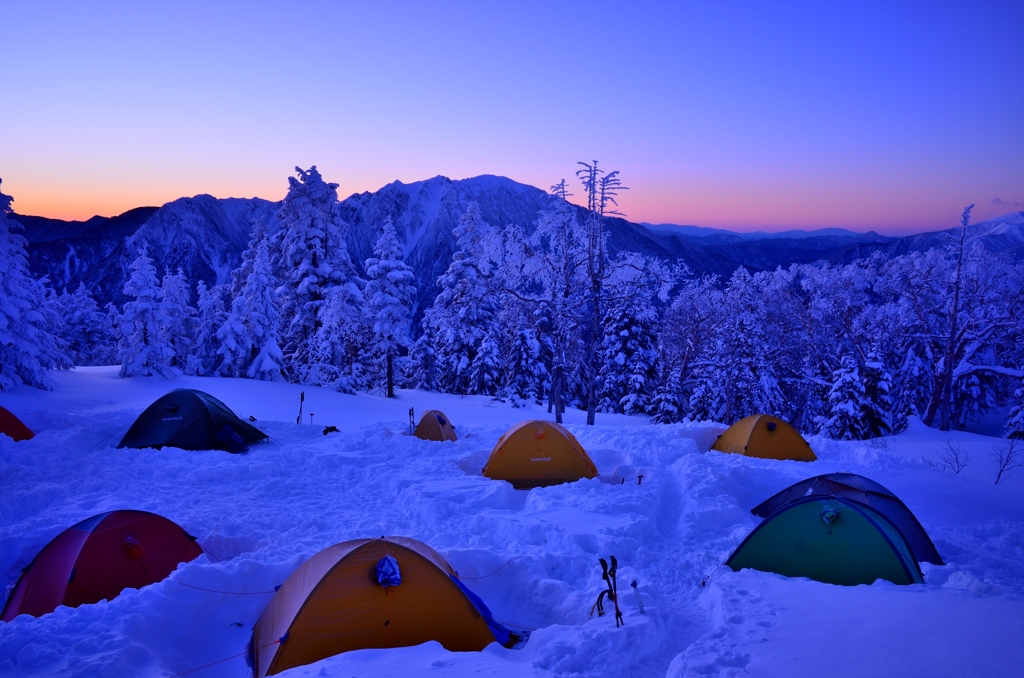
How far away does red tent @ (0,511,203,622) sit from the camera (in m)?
5.77

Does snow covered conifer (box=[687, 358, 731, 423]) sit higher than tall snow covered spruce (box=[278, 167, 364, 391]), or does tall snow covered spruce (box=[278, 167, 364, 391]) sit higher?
tall snow covered spruce (box=[278, 167, 364, 391])

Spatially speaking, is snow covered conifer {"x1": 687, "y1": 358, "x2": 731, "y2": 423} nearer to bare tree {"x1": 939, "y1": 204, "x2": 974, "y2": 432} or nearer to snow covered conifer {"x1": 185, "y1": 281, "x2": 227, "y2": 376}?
bare tree {"x1": 939, "y1": 204, "x2": 974, "y2": 432}

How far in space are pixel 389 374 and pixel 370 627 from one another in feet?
78.9

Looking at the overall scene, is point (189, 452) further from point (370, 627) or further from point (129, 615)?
point (370, 627)

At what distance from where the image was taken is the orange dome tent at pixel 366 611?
4.89 metres

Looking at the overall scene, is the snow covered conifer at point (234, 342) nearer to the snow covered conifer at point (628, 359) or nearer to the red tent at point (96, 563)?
the snow covered conifer at point (628, 359)

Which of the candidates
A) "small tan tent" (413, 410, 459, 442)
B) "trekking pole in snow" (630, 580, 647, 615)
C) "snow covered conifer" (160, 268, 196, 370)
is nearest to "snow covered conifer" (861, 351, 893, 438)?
"small tan tent" (413, 410, 459, 442)

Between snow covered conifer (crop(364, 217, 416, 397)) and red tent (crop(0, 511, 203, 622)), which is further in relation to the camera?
snow covered conifer (crop(364, 217, 416, 397))

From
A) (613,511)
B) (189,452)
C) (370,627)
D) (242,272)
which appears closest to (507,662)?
(370,627)

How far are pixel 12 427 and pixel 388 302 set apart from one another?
698 inches

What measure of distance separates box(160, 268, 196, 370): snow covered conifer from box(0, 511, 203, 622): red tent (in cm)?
3075

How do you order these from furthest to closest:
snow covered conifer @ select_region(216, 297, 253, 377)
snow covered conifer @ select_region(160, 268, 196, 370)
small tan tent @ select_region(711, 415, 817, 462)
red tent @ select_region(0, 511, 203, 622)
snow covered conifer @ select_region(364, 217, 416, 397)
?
1. snow covered conifer @ select_region(160, 268, 196, 370)
2. snow covered conifer @ select_region(364, 217, 416, 397)
3. snow covered conifer @ select_region(216, 297, 253, 377)
4. small tan tent @ select_region(711, 415, 817, 462)
5. red tent @ select_region(0, 511, 203, 622)

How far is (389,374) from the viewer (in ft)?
93.4

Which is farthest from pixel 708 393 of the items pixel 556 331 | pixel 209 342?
pixel 209 342
